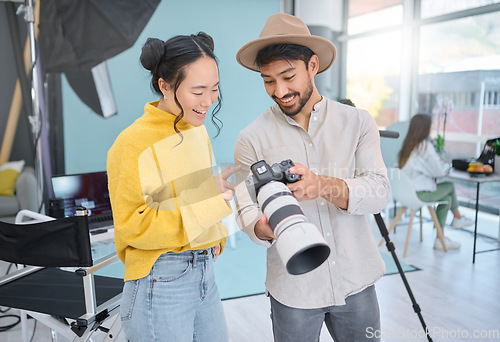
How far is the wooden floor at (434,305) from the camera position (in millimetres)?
2195

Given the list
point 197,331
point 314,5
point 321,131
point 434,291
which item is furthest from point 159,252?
point 314,5

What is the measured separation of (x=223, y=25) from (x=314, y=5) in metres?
1.51

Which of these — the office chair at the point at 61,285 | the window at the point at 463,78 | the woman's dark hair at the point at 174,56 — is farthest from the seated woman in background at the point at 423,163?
the woman's dark hair at the point at 174,56

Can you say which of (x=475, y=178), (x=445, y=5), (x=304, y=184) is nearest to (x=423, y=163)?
(x=475, y=178)

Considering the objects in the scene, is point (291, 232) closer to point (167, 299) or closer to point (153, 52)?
→ point (167, 299)

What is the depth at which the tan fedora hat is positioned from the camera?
1.09m

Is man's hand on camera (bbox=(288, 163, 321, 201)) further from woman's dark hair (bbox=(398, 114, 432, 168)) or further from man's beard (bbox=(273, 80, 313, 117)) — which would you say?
woman's dark hair (bbox=(398, 114, 432, 168))

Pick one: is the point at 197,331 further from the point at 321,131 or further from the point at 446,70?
the point at 446,70

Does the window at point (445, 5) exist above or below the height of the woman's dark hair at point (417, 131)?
above

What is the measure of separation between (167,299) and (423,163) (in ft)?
9.39

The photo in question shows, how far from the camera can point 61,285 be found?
1.71 meters

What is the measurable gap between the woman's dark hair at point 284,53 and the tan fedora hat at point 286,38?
1 centimetres

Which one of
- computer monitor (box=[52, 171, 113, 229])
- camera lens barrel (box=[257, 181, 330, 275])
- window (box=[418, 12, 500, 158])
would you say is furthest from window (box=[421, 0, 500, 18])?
camera lens barrel (box=[257, 181, 330, 275])

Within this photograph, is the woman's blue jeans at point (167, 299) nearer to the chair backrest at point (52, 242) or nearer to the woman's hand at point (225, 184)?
the woman's hand at point (225, 184)
